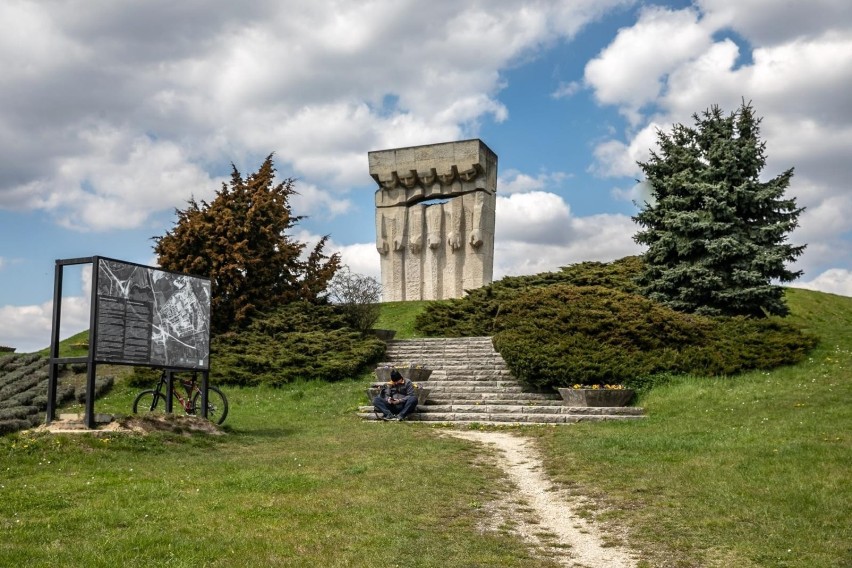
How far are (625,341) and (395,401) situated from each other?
20.6 ft

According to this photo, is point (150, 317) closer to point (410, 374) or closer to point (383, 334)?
point (410, 374)

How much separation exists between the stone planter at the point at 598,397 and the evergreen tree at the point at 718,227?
20.6 feet

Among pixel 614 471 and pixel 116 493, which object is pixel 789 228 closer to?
pixel 614 471

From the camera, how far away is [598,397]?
17.4 meters

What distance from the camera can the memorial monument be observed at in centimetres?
3616

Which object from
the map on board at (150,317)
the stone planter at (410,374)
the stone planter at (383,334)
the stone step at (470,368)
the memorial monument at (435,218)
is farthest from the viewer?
the memorial monument at (435,218)

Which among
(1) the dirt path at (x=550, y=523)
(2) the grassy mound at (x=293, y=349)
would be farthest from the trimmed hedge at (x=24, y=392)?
(1) the dirt path at (x=550, y=523)

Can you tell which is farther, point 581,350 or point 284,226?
point 284,226

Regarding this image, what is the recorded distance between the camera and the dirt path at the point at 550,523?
6844mm

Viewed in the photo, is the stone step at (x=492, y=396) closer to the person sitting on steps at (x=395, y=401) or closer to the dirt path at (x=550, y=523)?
the person sitting on steps at (x=395, y=401)

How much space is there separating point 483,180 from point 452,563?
3079 cm

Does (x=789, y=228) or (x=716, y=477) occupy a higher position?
(x=789, y=228)

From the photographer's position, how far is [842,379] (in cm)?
1702

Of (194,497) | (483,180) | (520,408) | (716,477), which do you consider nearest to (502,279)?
(483,180)
